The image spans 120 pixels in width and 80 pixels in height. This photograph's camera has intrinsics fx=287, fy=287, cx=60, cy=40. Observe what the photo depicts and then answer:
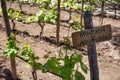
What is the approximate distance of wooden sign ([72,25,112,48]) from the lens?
11.4 feet

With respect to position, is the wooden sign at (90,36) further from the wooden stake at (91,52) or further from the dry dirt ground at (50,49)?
the dry dirt ground at (50,49)

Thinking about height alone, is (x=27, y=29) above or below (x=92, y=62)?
below

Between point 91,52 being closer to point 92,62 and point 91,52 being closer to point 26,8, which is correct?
point 92,62

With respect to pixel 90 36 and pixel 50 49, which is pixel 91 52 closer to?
pixel 90 36

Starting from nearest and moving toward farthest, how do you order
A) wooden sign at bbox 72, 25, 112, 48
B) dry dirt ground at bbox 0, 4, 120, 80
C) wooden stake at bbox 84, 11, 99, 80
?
wooden sign at bbox 72, 25, 112, 48, wooden stake at bbox 84, 11, 99, 80, dry dirt ground at bbox 0, 4, 120, 80

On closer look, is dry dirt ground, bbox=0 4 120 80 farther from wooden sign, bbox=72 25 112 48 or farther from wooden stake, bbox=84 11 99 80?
wooden sign, bbox=72 25 112 48

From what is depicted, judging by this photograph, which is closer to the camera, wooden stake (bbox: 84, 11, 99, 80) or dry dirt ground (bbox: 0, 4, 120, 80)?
wooden stake (bbox: 84, 11, 99, 80)

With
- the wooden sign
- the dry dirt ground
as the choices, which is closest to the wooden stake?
the wooden sign

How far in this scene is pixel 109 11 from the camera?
10.8 meters

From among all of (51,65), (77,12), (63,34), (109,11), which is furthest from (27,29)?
(51,65)

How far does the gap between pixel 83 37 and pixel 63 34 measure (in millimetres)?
4870

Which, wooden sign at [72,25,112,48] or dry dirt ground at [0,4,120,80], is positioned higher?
wooden sign at [72,25,112,48]

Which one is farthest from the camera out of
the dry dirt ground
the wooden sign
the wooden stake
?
the dry dirt ground

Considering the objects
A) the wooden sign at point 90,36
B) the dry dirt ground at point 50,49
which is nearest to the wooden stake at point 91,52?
the wooden sign at point 90,36
